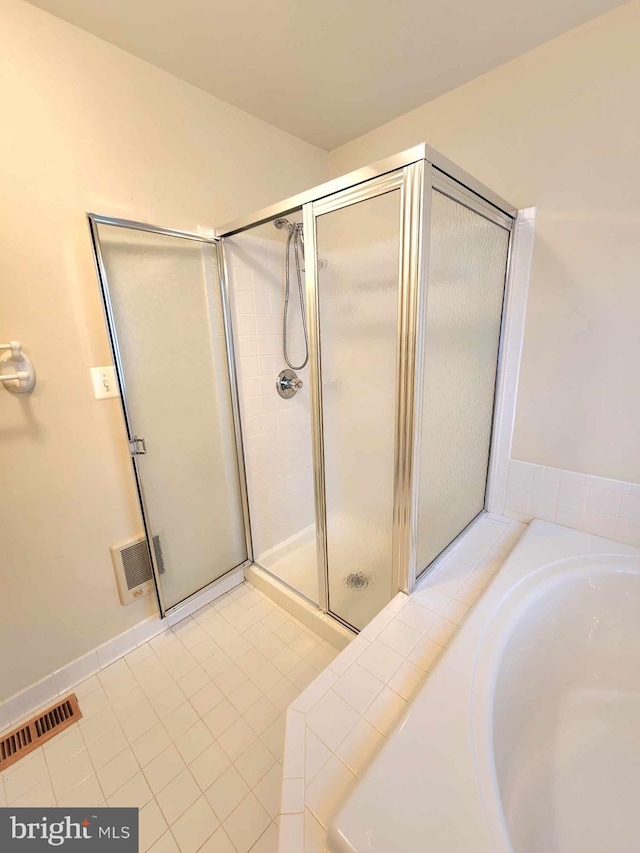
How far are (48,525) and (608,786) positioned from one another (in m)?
2.01

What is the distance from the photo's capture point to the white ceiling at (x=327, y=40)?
112 cm

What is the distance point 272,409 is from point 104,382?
2.92 ft

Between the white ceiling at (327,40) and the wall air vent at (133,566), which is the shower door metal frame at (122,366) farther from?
the white ceiling at (327,40)

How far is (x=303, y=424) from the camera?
7.45 feet

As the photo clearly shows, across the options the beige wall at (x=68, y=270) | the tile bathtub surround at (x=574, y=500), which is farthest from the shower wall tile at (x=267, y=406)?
the tile bathtub surround at (x=574, y=500)

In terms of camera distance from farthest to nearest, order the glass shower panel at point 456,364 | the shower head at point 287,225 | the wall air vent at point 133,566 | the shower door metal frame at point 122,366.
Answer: the shower head at point 287,225
the wall air vent at point 133,566
the shower door metal frame at point 122,366
the glass shower panel at point 456,364

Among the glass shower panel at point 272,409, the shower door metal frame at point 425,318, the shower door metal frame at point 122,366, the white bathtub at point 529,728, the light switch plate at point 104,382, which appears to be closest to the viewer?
the white bathtub at point 529,728

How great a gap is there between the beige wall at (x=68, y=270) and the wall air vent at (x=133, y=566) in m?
0.04

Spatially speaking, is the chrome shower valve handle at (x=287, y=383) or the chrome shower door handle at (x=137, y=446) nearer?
the chrome shower door handle at (x=137, y=446)

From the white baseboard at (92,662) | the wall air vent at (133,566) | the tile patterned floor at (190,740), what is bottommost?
the tile patterned floor at (190,740)

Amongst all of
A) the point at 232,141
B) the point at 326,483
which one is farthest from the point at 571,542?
the point at 232,141

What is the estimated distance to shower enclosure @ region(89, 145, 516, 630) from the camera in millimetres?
1079

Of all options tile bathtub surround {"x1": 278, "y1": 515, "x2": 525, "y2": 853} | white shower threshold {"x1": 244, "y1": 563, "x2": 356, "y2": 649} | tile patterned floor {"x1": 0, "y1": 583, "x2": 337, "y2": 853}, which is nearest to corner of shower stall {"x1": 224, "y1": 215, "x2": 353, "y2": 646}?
white shower threshold {"x1": 244, "y1": 563, "x2": 356, "y2": 649}

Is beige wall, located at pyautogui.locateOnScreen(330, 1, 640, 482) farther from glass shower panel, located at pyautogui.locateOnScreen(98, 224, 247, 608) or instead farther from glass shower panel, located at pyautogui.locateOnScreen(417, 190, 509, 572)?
glass shower panel, located at pyautogui.locateOnScreen(98, 224, 247, 608)
